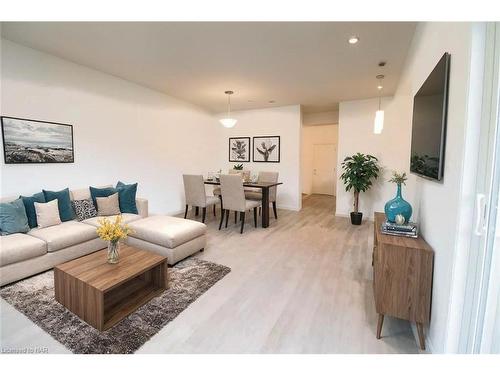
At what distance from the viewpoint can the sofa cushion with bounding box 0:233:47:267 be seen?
2.23 metres

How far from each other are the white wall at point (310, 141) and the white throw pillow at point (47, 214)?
6.67m

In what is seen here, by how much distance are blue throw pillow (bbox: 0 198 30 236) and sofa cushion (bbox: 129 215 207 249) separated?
1078 mm

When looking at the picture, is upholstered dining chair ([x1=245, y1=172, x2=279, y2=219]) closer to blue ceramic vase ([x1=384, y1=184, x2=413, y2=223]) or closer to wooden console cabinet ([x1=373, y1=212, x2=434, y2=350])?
blue ceramic vase ([x1=384, y1=184, x2=413, y2=223])

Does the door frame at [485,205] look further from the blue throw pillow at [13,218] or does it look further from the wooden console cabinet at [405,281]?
the blue throw pillow at [13,218]

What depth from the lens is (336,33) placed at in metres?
2.49

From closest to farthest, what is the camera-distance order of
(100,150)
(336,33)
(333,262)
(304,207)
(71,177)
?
(336,33)
(333,262)
(71,177)
(100,150)
(304,207)

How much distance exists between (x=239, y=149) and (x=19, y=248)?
4.79 meters

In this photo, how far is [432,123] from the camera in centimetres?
167

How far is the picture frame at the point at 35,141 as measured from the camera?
9.41 ft

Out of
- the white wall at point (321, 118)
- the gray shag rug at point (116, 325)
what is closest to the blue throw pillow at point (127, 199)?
the gray shag rug at point (116, 325)

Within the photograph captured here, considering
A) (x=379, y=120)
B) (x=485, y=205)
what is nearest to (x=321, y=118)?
(x=379, y=120)
